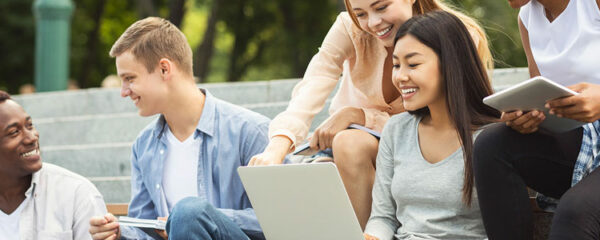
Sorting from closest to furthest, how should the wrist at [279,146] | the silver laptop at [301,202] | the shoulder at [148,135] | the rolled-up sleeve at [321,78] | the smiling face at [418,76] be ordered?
the silver laptop at [301,202] < the smiling face at [418,76] < the wrist at [279,146] < the rolled-up sleeve at [321,78] < the shoulder at [148,135]

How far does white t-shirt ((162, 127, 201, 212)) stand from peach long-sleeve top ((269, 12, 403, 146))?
1.68 ft

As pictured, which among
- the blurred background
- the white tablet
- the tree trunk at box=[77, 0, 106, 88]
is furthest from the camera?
the tree trunk at box=[77, 0, 106, 88]

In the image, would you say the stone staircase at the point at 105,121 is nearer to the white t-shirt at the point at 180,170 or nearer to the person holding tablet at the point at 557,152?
the white t-shirt at the point at 180,170

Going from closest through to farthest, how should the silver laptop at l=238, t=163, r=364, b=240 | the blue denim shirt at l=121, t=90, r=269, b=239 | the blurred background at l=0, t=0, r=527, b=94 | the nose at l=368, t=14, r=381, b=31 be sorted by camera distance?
the silver laptop at l=238, t=163, r=364, b=240 < the nose at l=368, t=14, r=381, b=31 < the blue denim shirt at l=121, t=90, r=269, b=239 < the blurred background at l=0, t=0, r=527, b=94

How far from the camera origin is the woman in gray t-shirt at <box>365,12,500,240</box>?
302 centimetres

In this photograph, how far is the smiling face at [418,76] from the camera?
310cm

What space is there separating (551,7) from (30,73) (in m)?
14.3

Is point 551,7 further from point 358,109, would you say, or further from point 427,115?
point 358,109

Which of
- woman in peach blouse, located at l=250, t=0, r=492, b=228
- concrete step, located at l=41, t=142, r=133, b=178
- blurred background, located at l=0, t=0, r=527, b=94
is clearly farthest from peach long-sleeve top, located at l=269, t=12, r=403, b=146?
blurred background, located at l=0, t=0, r=527, b=94

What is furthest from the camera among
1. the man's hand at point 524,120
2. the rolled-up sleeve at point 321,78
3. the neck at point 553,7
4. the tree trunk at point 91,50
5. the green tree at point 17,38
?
the tree trunk at point 91,50

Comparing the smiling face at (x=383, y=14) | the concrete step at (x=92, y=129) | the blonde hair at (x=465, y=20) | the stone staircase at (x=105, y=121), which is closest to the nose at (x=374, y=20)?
the smiling face at (x=383, y=14)

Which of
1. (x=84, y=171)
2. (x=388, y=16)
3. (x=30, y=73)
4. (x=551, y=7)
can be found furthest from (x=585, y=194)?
(x=30, y=73)

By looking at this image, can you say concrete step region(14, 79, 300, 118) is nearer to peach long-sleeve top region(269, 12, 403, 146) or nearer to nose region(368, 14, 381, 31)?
peach long-sleeve top region(269, 12, 403, 146)

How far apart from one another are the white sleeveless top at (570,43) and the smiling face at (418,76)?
1.21 ft
